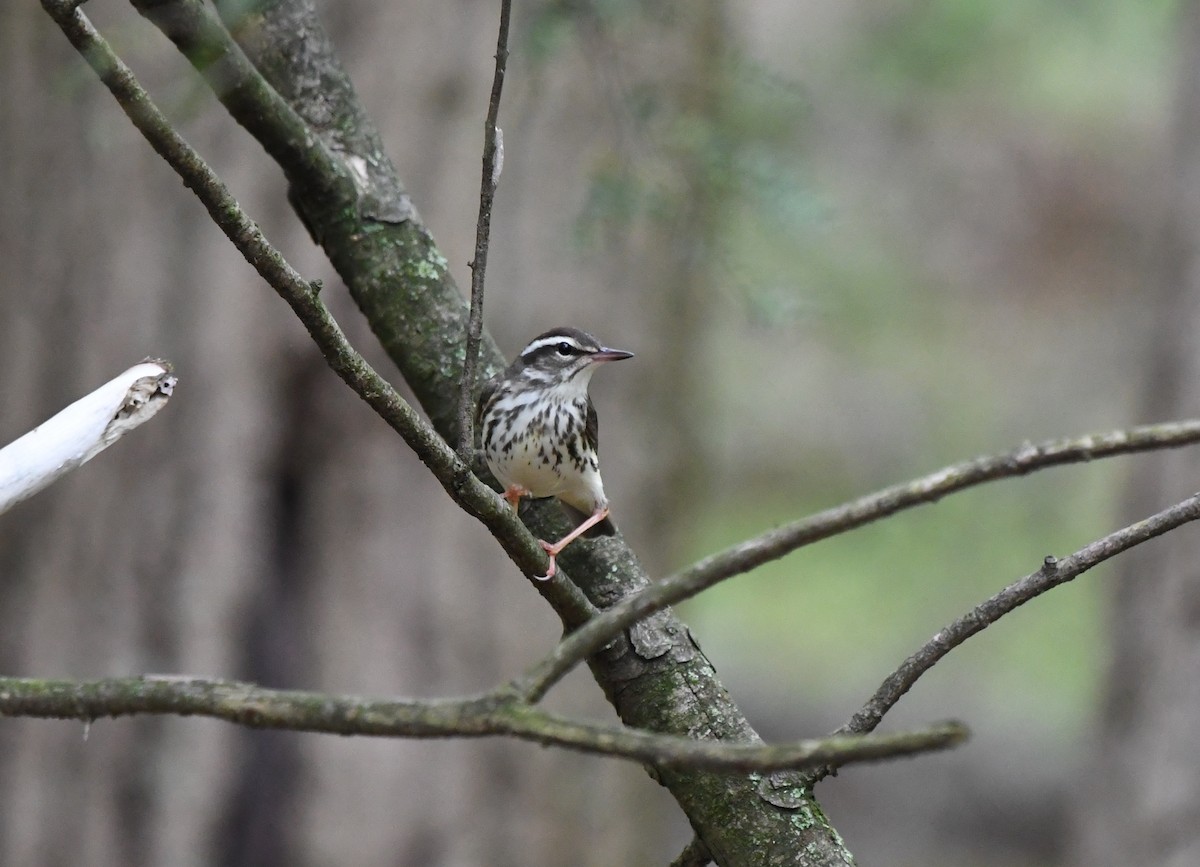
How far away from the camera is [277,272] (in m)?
1.48

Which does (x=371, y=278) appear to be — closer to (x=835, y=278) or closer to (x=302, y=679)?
(x=302, y=679)

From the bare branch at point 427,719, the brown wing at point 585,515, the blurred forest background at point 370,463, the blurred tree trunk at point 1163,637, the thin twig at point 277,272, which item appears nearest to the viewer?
the bare branch at point 427,719

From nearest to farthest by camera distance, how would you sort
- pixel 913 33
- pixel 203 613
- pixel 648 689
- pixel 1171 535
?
pixel 648 689, pixel 203 613, pixel 1171 535, pixel 913 33

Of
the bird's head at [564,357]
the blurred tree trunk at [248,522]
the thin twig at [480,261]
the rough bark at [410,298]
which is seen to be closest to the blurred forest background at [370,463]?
the blurred tree trunk at [248,522]

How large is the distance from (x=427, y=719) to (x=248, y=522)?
3261 mm

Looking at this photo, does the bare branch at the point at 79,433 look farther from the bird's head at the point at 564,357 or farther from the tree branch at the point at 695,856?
the bird's head at the point at 564,357

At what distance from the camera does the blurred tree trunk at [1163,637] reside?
196 inches

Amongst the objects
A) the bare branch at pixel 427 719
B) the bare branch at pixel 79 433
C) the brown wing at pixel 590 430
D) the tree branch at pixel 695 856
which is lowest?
the bare branch at pixel 427 719

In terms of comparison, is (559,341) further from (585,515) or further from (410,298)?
(410,298)

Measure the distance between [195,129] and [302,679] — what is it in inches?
72.8

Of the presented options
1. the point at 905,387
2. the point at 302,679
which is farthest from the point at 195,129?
the point at 905,387

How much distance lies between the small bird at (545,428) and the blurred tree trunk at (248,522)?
61.6 inches

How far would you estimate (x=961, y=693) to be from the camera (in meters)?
11.9

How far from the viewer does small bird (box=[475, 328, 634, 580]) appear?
2.41m
